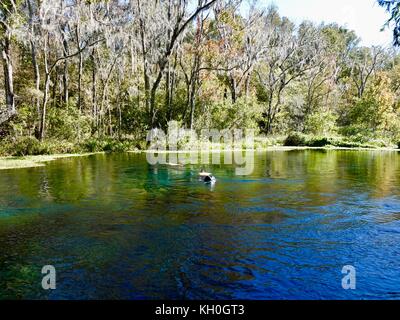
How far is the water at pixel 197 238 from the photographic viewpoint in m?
6.95

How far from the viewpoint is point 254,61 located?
43.9 metres

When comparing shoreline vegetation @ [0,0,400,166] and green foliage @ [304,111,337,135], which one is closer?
shoreline vegetation @ [0,0,400,166]

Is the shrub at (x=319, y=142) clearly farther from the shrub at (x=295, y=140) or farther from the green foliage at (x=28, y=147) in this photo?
the green foliage at (x=28, y=147)

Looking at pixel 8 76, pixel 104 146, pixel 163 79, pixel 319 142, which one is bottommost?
pixel 104 146

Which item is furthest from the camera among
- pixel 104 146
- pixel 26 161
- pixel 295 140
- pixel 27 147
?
pixel 295 140

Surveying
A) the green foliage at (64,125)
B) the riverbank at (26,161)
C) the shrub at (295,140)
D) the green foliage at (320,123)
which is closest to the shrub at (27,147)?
the riverbank at (26,161)

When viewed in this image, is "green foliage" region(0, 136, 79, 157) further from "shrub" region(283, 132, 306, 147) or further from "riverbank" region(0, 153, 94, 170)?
"shrub" region(283, 132, 306, 147)

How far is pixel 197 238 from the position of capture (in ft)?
31.2

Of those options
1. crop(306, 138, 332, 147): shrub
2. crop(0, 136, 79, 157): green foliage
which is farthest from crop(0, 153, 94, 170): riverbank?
crop(306, 138, 332, 147): shrub

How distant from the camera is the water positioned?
6953mm

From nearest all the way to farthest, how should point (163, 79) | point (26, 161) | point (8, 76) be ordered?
point (26, 161), point (8, 76), point (163, 79)

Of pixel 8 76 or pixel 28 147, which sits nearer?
pixel 28 147

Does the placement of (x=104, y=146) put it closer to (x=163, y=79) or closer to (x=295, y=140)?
(x=163, y=79)

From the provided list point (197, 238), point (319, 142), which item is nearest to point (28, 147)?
point (197, 238)
